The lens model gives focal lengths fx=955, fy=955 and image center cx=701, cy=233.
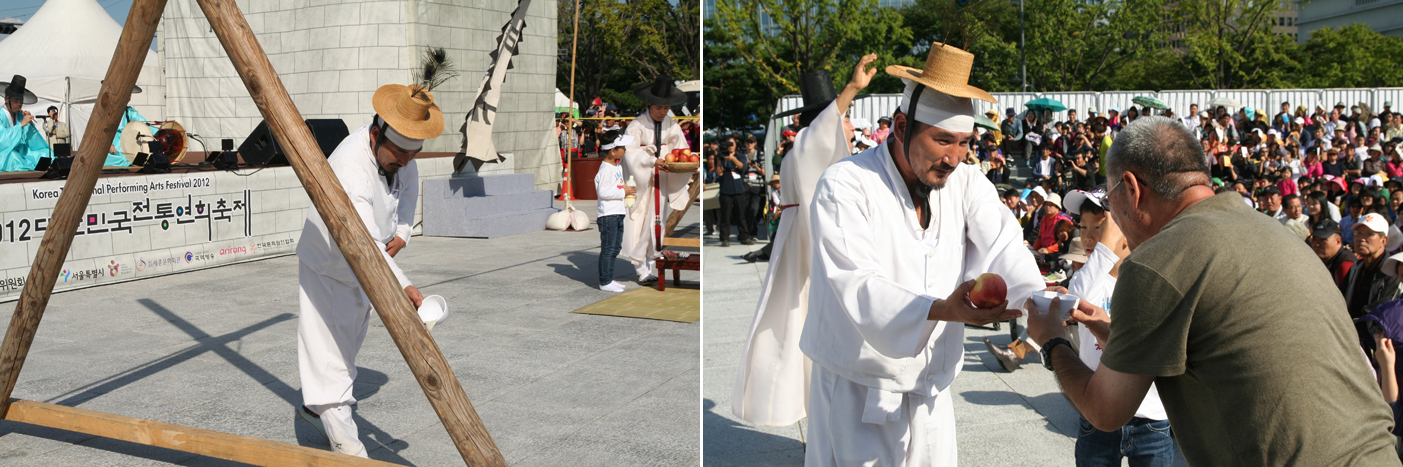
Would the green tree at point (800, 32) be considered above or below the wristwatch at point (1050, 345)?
above

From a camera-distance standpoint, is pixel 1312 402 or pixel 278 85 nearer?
pixel 1312 402

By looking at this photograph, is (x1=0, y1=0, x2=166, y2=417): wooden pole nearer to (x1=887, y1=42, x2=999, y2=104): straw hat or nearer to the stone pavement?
the stone pavement

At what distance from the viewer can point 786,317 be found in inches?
155

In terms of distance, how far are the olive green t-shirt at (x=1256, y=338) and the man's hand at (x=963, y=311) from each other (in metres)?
0.38

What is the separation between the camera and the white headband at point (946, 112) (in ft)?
8.34

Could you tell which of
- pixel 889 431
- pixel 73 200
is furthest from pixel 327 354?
pixel 889 431

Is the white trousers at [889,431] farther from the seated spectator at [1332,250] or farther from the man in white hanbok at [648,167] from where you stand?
the man in white hanbok at [648,167]

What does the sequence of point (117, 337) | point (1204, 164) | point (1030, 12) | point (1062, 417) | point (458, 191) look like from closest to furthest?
point (1204, 164) → point (1062, 417) → point (117, 337) → point (458, 191) → point (1030, 12)

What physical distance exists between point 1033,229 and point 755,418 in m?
6.46

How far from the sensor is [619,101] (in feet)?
140

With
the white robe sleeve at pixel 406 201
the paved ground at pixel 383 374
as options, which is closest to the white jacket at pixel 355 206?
the white robe sleeve at pixel 406 201

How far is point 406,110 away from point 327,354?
1104 millimetres

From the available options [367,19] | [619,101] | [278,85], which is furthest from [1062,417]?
[619,101]

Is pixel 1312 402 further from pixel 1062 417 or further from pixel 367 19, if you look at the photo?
pixel 367 19
